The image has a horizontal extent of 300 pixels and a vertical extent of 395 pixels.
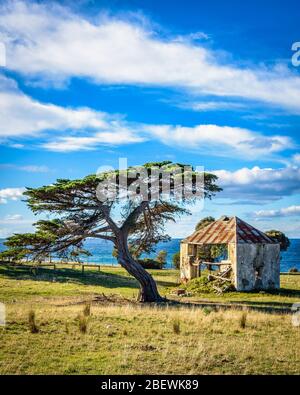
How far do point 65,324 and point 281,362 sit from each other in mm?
7428

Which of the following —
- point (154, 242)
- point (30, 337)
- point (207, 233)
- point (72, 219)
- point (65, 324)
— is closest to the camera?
point (30, 337)

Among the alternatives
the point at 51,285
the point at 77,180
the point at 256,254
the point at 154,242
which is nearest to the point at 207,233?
the point at 256,254

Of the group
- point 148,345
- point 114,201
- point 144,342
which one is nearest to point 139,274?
point 114,201

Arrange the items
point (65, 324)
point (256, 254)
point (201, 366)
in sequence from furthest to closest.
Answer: point (256, 254) → point (65, 324) → point (201, 366)

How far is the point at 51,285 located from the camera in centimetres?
3152

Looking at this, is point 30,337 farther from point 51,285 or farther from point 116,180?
point 51,285

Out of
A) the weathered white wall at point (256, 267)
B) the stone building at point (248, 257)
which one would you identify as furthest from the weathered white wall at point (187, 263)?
the weathered white wall at point (256, 267)

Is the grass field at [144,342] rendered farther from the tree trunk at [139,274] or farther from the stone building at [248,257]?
the stone building at [248,257]

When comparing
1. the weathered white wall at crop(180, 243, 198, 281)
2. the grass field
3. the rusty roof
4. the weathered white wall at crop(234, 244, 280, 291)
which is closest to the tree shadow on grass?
the weathered white wall at crop(180, 243, 198, 281)

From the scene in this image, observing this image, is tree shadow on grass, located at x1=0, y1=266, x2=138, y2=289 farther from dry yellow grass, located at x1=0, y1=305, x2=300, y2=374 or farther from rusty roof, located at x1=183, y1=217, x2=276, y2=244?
dry yellow grass, located at x1=0, y1=305, x2=300, y2=374

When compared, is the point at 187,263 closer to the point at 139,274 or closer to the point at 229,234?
the point at 229,234

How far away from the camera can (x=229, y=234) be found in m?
32.0

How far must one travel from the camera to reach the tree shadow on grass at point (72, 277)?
35.1 metres

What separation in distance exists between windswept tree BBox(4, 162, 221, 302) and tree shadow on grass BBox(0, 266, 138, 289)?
997 cm
